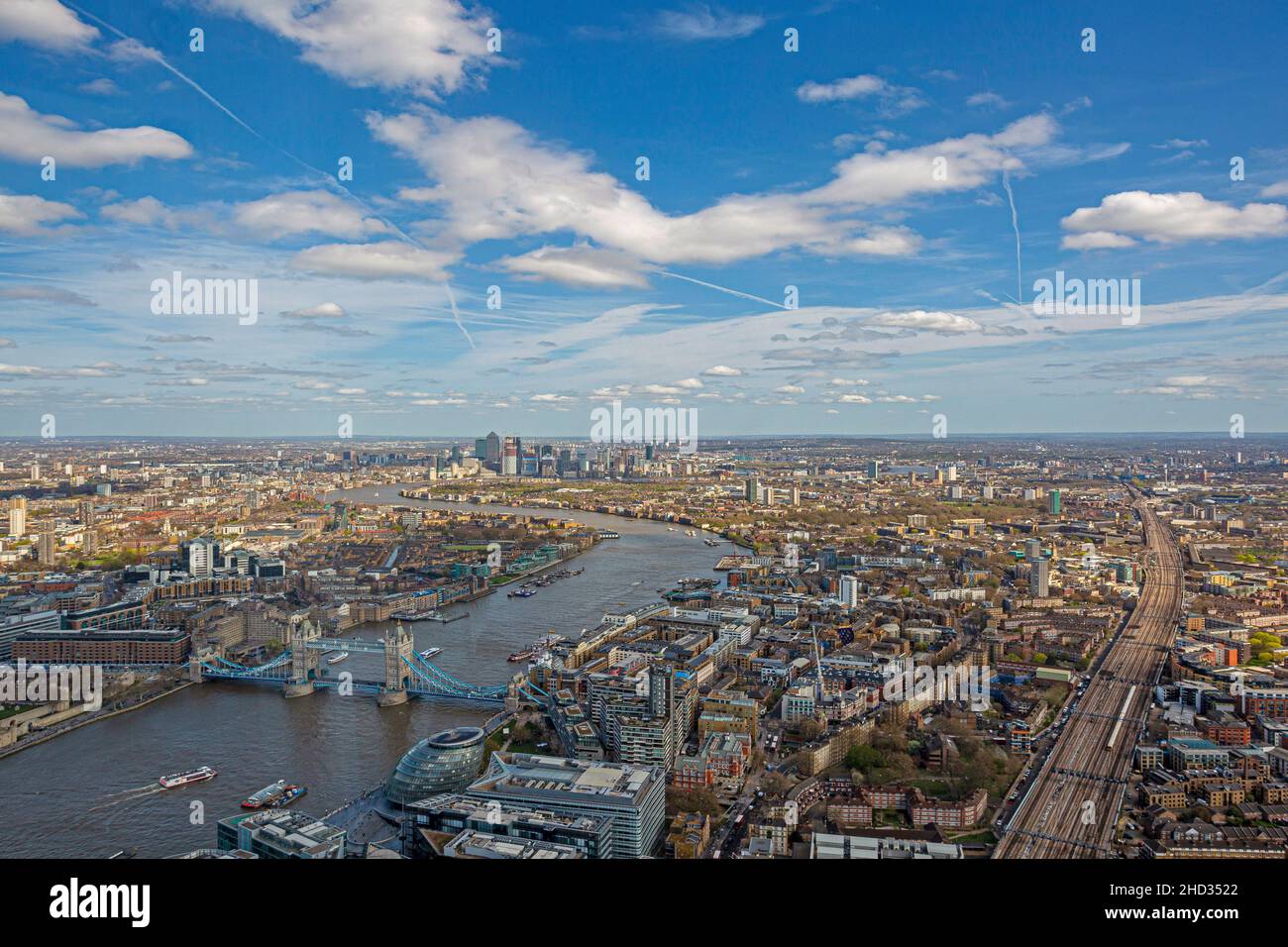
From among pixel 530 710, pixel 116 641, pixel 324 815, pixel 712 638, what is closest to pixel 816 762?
pixel 530 710

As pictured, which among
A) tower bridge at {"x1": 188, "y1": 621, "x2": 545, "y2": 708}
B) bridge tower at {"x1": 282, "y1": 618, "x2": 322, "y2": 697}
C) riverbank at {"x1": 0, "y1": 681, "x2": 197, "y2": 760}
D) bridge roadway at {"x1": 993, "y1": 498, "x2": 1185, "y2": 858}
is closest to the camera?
bridge roadway at {"x1": 993, "y1": 498, "x2": 1185, "y2": 858}

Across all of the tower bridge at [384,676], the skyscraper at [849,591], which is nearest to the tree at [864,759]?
the tower bridge at [384,676]

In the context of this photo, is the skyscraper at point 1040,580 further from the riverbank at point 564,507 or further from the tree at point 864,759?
the riverbank at point 564,507

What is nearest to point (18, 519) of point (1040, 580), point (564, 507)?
point (564, 507)

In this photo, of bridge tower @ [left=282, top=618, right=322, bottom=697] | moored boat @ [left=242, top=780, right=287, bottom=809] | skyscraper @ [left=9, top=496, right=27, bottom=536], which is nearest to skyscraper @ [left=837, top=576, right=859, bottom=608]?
bridge tower @ [left=282, top=618, right=322, bottom=697]

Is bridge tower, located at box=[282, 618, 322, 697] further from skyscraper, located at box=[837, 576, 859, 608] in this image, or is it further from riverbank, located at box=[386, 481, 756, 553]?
riverbank, located at box=[386, 481, 756, 553]
